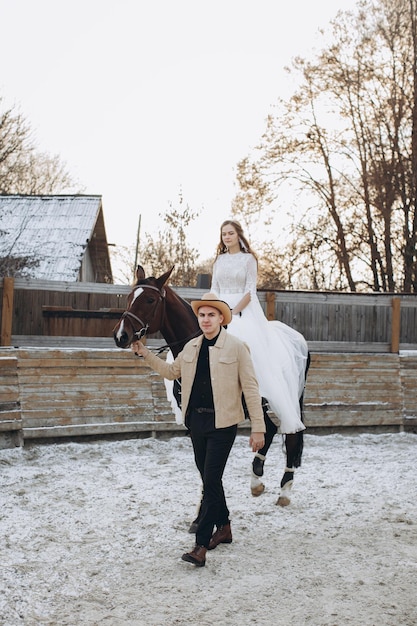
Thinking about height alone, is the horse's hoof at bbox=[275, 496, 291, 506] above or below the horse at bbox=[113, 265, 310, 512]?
below

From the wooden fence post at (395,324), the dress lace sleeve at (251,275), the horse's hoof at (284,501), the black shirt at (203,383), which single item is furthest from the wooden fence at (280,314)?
the black shirt at (203,383)

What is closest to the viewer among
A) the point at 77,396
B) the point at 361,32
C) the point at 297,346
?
the point at 297,346

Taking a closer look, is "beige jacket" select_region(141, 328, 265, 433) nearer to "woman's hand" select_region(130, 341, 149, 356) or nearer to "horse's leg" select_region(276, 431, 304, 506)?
"woman's hand" select_region(130, 341, 149, 356)

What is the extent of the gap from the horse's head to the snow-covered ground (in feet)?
5.50

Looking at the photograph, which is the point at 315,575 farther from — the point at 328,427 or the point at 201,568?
the point at 328,427

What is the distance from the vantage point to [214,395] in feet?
16.0

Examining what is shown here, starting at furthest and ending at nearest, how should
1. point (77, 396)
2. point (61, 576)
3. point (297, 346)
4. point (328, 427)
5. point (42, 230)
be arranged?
1. point (42, 230)
2. point (328, 427)
3. point (77, 396)
4. point (297, 346)
5. point (61, 576)

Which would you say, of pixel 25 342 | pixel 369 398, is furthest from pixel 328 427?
pixel 25 342

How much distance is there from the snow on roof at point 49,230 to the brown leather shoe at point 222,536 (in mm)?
13634

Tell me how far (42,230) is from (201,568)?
56.5 ft

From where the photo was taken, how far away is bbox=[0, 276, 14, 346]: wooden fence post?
10273mm

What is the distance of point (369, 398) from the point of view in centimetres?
1098

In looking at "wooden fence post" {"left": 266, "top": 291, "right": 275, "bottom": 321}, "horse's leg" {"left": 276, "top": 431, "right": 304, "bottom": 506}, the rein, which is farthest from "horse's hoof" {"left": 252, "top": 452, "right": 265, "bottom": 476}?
"wooden fence post" {"left": 266, "top": 291, "right": 275, "bottom": 321}

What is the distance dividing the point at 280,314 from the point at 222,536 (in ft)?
27.2
